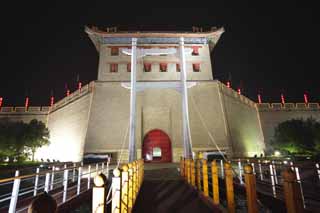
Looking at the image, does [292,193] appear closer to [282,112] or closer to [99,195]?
[99,195]

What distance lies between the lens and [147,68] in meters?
17.3

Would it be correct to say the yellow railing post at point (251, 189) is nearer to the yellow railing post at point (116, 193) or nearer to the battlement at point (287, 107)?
the yellow railing post at point (116, 193)

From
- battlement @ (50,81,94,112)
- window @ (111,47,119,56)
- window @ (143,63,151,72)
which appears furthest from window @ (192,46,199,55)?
battlement @ (50,81,94,112)

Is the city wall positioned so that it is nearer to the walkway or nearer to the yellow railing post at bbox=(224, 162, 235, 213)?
the walkway

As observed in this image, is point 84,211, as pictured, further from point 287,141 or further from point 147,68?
point 287,141

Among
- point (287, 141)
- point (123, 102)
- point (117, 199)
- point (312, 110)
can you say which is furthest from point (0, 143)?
point (312, 110)

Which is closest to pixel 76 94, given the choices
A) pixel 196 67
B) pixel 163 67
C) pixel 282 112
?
pixel 163 67

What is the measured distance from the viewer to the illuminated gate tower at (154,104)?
47.7 feet

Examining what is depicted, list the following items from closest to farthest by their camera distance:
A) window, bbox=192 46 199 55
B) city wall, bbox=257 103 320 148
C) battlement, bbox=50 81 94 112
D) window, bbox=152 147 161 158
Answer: window, bbox=152 147 161 158
battlement, bbox=50 81 94 112
window, bbox=192 46 199 55
city wall, bbox=257 103 320 148

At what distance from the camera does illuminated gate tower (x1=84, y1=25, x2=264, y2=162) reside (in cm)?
1455

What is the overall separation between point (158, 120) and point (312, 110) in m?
17.4

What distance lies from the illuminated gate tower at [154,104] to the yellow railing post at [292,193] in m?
11.5

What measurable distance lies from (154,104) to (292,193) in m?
13.9

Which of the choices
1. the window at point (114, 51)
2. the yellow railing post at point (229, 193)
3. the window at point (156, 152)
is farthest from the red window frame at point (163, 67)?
the yellow railing post at point (229, 193)
